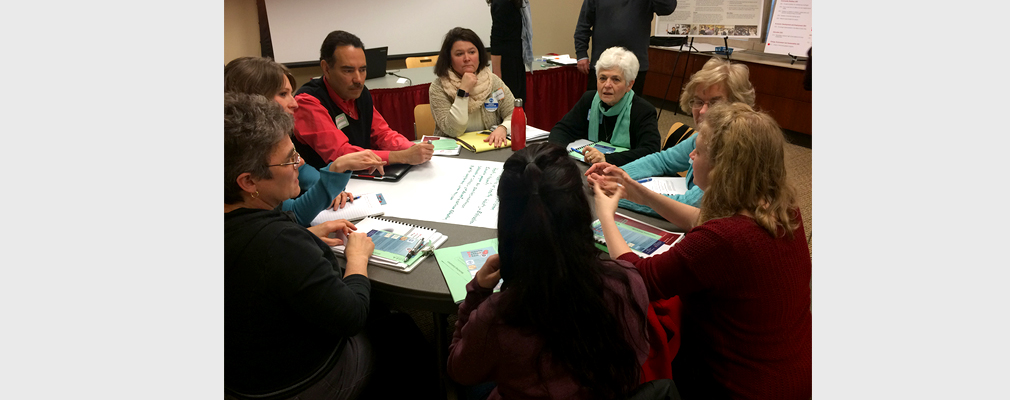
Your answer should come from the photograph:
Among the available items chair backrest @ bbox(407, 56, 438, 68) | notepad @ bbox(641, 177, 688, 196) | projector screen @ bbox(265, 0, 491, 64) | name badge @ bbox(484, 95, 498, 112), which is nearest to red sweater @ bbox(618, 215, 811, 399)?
notepad @ bbox(641, 177, 688, 196)

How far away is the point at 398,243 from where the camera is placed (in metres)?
1.55

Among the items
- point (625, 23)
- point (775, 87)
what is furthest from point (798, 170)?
point (625, 23)

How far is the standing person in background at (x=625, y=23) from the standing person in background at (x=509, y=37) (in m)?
0.63

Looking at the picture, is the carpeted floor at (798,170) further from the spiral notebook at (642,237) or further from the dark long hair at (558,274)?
the dark long hair at (558,274)

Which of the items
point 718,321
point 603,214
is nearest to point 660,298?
point 718,321

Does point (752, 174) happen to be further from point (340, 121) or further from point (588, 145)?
point (340, 121)

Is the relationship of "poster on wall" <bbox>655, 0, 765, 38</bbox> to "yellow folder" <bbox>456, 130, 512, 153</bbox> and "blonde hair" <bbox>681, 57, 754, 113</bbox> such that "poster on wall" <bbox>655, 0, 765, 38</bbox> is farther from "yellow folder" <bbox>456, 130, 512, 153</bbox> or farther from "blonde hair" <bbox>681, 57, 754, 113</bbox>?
"yellow folder" <bbox>456, 130, 512, 153</bbox>

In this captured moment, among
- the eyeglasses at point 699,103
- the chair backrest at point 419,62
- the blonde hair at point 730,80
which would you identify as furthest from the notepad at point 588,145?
the chair backrest at point 419,62

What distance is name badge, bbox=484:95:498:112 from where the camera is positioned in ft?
9.64

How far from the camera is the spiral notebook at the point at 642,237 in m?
1.53

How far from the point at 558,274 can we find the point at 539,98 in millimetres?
4129

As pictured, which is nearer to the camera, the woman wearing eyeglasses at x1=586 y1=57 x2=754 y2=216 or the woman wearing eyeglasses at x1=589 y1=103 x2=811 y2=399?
the woman wearing eyeglasses at x1=589 y1=103 x2=811 y2=399

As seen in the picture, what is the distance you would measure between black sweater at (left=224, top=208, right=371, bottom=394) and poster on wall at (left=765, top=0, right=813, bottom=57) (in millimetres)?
5435

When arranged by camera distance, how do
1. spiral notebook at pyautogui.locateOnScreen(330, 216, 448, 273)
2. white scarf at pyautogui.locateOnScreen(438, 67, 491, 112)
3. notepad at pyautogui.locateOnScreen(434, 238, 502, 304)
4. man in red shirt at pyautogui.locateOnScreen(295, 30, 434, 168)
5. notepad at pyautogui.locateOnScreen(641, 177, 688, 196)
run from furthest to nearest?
white scarf at pyautogui.locateOnScreen(438, 67, 491, 112), man in red shirt at pyautogui.locateOnScreen(295, 30, 434, 168), notepad at pyautogui.locateOnScreen(641, 177, 688, 196), spiral notebook at pyautogui.locateOnScreen(330, 216, 448, 273), notepad at pyautogui.locateOnScreen(434, 238, 502, 304)
